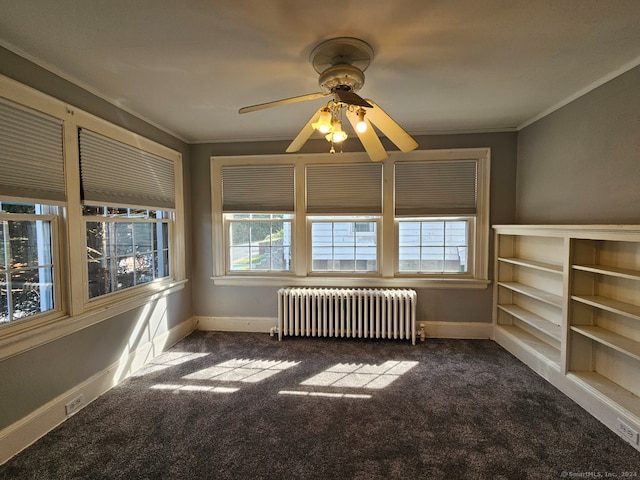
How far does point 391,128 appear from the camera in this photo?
1.79 m

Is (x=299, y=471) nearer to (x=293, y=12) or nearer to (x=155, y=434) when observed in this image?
(x=155, y=434)

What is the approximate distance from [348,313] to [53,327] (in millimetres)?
2492

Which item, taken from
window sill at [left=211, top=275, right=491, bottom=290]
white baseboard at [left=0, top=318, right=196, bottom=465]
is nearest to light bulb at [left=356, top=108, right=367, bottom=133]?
window sill at [left=211, top=275, right=491, bottom=290]

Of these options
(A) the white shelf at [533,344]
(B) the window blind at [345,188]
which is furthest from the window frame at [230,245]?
(A) the white shelf at [533,344]

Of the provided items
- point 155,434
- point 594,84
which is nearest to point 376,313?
point 155,434

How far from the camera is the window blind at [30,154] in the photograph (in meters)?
1.67

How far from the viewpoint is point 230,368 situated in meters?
2.69

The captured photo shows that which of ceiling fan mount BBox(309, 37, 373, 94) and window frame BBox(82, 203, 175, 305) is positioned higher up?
ceiling fan mount BBox(309, 37, 373, 94)

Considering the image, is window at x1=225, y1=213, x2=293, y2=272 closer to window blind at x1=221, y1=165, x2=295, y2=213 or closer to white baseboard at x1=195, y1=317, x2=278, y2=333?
window blind at x1=221, y1=165, x2=295, y2=213

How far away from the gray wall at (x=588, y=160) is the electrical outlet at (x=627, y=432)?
133 cm

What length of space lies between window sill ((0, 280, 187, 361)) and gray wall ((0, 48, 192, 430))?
0.20 ft

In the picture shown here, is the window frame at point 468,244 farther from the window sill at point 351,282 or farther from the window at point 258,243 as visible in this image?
the window at point 258,243

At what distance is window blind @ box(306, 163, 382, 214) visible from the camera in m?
3.32

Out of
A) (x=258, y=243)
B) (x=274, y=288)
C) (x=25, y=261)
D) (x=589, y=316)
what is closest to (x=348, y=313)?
(x=274, y=288)
